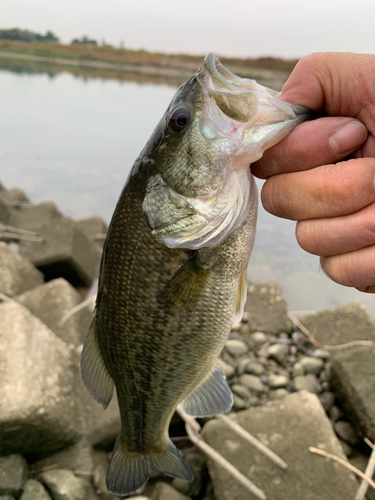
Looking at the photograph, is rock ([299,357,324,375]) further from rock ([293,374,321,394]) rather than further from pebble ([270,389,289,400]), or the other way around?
pebble ([270,389,289,400])

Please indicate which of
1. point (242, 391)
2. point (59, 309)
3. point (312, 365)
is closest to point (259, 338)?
point (312, 365)

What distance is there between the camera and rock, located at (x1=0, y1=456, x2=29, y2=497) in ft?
7.04

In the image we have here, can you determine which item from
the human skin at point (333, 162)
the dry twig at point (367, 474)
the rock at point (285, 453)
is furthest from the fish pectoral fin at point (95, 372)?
the dry twig at point (367, 474)

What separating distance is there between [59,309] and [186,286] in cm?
267

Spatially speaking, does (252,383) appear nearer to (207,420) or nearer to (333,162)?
(207,420)

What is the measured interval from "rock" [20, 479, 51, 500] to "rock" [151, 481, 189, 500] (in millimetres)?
687

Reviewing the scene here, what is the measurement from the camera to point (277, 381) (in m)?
3.26

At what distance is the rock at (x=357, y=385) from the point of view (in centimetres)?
265

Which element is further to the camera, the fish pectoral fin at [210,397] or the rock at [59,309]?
the rock at [59,309]

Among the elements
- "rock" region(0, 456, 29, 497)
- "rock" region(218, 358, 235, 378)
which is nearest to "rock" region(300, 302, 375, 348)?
"rock" region(218, 358, 235, 378)

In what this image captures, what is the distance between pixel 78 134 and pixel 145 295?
14491mm

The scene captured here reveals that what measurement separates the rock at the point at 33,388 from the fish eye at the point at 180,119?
2008 millimetres

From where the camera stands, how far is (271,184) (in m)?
1.27

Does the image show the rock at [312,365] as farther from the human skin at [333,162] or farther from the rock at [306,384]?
the human skin at [333,162]
